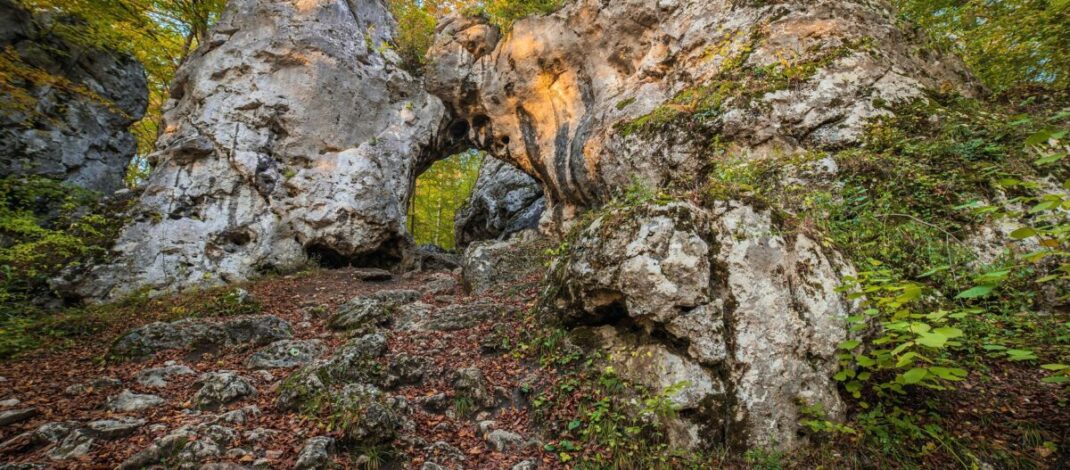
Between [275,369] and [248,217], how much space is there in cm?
860

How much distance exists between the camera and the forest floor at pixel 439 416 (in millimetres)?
3795

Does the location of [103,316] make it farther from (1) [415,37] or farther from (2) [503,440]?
(1) [415,37]

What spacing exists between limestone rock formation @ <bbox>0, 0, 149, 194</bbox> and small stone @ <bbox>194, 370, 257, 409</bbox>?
9.16m

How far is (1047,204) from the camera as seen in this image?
2.16m

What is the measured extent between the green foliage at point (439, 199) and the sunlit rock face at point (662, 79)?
977 cm

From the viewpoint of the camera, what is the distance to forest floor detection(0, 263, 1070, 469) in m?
3.79

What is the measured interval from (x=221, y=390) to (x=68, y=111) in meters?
13.3

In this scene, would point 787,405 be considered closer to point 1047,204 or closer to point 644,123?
point 1047,204

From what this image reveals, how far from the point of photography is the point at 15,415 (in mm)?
4367

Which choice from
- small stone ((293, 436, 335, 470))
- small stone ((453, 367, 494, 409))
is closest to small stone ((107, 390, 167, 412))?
small stone ((293, 436, 335, 470))

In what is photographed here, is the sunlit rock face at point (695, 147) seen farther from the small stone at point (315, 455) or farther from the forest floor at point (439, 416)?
the small stone at point (315, 455)

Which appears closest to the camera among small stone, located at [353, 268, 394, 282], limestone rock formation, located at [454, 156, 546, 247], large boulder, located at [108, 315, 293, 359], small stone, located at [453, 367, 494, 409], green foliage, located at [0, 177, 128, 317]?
small stone, located at [453, 367, 494, 409]

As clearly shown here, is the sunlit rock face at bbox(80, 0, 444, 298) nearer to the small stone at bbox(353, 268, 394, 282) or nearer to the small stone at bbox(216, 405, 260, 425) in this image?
the small stone at bbox(353, 268, 394, 282)

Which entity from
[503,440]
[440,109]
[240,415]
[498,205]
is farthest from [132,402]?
[498,205]
